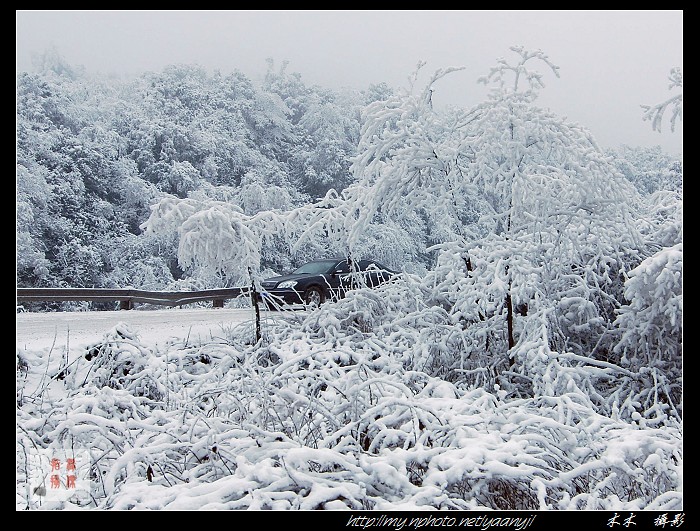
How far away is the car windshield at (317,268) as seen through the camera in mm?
15791

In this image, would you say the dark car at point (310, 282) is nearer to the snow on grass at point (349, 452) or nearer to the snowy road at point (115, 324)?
the snowy road at point (115, 324)

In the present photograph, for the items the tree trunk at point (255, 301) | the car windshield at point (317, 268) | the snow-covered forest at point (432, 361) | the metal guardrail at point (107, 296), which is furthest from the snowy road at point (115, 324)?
the car windshield at point (317, 268)

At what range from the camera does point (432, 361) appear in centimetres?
847

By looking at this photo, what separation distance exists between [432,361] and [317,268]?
7.84m

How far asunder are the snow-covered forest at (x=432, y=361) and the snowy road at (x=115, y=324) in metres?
0.91

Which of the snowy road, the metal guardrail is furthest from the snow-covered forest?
the metal guardrail

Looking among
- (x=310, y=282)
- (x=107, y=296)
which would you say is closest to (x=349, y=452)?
(x=310, y=282)

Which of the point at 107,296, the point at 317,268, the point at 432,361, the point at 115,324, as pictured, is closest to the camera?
the point at 432,361

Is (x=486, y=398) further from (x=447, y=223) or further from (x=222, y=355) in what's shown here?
(x=222, y=355)

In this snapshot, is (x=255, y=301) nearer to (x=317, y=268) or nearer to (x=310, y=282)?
(x=310, y=282)

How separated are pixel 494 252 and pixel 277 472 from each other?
411cm

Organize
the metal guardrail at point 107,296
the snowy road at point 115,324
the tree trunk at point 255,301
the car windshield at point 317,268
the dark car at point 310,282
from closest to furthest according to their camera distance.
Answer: the tree trunk at point 255,301 → the snowy road at point 115,324 → the metal guardrail at point 107,296 → the dark car at point 310,282 → the car windshield at point 317,268

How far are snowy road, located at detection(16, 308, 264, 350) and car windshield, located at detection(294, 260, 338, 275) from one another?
1.76 meters

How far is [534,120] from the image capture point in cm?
766
